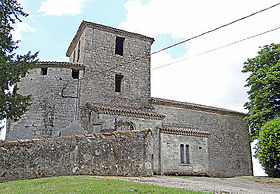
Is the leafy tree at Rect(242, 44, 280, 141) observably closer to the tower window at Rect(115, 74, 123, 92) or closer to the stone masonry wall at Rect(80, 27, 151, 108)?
the stone masonry wall at Rect(80, 27, 151, 108)

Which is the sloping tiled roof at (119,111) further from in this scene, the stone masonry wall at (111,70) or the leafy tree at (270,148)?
the leafy tree at (270,148)

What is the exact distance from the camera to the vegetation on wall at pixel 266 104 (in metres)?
18.2

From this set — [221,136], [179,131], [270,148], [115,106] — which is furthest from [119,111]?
[221,136]

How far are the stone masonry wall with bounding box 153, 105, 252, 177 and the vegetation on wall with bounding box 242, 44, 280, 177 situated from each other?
7.54 ft

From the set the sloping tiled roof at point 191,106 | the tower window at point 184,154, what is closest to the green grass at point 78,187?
the tower window at point 184,154

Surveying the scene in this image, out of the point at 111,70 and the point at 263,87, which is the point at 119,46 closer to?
the point at 111,70

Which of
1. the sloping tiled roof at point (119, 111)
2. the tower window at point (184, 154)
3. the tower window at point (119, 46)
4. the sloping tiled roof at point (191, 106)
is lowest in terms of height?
the tower window at point (184, 154)

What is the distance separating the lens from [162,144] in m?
18.7

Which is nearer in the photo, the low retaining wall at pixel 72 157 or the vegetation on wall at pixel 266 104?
the low retaining wall at pixel 72 157

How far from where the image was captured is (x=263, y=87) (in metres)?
22.7

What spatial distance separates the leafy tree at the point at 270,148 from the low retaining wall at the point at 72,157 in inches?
410

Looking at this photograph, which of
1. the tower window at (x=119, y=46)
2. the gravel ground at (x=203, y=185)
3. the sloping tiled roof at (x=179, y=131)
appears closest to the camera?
the gravel ground at (x=203, y=185)

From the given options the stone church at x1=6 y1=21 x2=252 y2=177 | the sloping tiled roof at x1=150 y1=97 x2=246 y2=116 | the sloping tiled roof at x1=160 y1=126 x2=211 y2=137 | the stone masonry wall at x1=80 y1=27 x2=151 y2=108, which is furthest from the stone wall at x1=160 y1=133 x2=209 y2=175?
the stone masonry wall at x1=80 y1=27 x2=151 y2=108

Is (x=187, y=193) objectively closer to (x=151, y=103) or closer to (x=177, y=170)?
(x=177, y=170)
